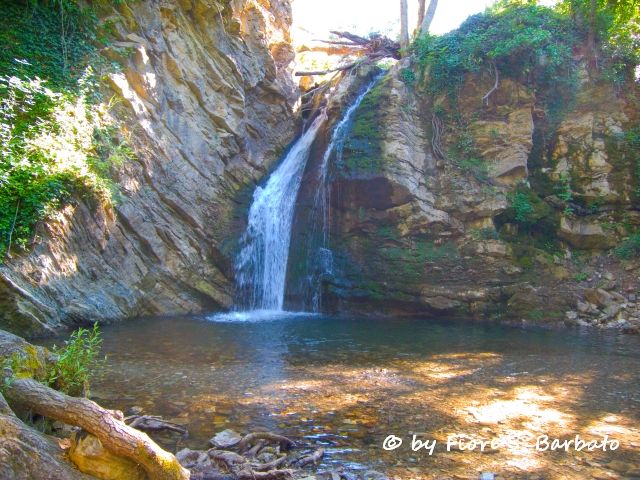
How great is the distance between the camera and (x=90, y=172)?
846cm

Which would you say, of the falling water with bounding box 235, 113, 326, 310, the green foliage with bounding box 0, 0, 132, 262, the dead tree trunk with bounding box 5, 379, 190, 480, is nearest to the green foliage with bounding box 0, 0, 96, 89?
the green foliage with bounding box 0, 0, 132, 262

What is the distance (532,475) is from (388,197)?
9.16m

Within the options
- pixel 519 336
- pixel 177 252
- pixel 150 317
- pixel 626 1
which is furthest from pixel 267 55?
pixel 519 336

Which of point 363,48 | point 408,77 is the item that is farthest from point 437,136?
point 363,48

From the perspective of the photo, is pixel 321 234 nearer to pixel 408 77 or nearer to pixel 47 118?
pixel 408 77

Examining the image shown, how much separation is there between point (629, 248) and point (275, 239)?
8712mm

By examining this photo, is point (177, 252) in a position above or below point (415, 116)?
below

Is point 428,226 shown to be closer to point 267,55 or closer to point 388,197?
point 388,197

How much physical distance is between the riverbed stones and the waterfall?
7.94 meters

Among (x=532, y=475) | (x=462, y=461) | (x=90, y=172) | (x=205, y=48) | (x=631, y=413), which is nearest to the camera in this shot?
(x=532, y=475)

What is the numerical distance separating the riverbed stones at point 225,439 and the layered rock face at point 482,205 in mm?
8311

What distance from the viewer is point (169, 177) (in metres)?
10.9

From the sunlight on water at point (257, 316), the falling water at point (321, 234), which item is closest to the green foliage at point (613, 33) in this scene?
the falling water at point (321, 234)

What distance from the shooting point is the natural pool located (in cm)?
350
